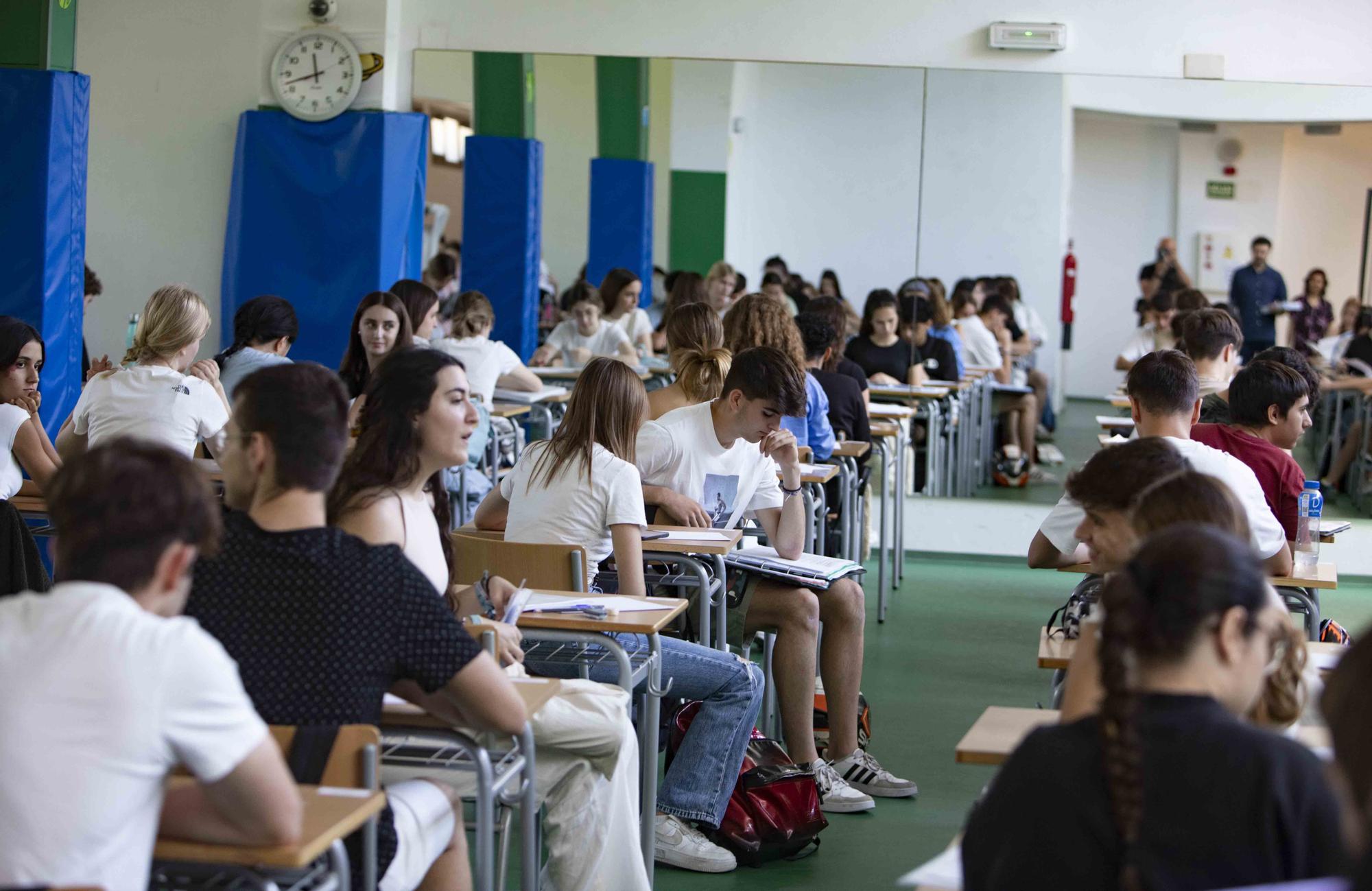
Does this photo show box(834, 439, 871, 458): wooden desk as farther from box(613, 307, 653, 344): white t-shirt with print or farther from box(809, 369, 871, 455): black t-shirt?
box(613, 307, 653, 344): white t-shirt with print

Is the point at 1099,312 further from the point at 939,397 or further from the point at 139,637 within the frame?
the point at 139,637

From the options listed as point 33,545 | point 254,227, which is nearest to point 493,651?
point 33,545

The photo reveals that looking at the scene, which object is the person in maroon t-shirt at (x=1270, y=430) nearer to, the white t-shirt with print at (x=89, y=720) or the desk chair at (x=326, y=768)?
the desk chair at (x=326, y=768)

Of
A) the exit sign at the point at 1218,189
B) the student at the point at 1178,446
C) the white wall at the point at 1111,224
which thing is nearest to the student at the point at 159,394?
the student at the point at 1178,446

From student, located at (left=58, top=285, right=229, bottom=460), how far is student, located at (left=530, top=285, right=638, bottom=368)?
4595 millimetres

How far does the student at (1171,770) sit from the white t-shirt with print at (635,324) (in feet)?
28.2

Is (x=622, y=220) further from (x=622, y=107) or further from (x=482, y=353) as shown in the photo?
(x=482, y=353)

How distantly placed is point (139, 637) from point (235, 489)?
672mm

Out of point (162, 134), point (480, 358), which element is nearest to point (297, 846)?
point (480, 358)

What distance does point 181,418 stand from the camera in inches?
197

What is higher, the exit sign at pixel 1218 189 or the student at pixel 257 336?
the exit sign at pixel 1218 189

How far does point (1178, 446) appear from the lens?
3.86 m

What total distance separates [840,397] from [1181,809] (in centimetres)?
521

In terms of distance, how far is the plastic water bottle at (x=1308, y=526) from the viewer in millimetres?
4320
